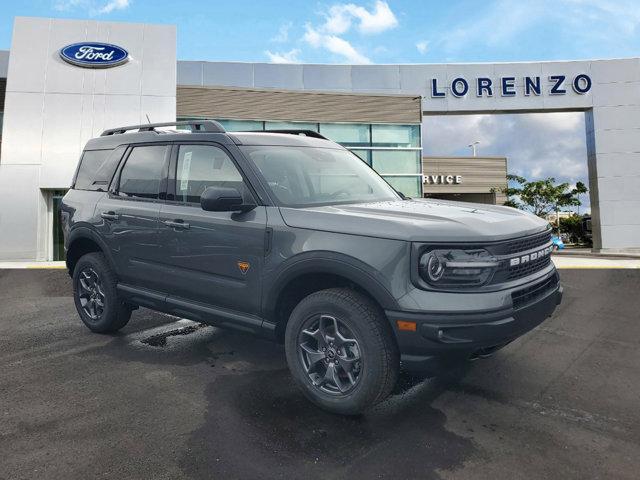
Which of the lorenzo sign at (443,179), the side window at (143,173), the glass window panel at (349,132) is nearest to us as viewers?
the side window at (143,173)

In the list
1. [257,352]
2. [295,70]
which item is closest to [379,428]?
[257,352]

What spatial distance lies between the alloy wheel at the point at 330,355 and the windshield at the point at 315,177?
3.09ft

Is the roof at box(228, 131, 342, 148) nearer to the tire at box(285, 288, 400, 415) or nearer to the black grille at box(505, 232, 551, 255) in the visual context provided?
the tire at box(285, 288, 400, 415)

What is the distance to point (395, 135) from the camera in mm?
20406

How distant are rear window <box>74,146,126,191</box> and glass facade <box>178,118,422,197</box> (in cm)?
1509

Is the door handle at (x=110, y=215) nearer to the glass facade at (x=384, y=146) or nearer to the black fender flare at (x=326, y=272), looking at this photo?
the black fender flare at (x=326, y=272)

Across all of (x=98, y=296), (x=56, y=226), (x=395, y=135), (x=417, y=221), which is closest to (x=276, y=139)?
(x=417, y=221)

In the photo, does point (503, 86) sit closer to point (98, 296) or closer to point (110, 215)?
point (110, 215)

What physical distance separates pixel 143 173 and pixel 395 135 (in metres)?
17.1

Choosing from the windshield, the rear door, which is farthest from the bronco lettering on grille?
the rear door

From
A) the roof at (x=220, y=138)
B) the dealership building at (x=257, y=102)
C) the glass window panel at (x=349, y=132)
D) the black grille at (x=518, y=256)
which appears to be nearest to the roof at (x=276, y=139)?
the roof at (x=220, y=138)

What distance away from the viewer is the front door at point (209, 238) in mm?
3473

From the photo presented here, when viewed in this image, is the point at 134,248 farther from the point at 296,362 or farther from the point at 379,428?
the point at 379,428

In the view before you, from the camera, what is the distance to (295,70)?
23.5 meters
